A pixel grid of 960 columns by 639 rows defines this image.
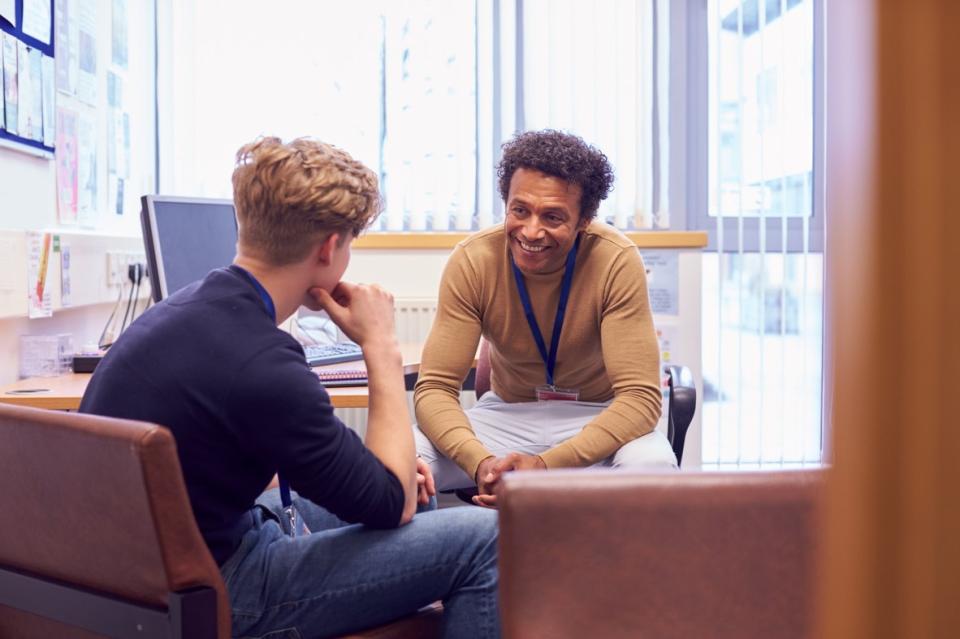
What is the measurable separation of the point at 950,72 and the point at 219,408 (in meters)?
1.13

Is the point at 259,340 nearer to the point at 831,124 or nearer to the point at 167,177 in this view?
the point at 831,124

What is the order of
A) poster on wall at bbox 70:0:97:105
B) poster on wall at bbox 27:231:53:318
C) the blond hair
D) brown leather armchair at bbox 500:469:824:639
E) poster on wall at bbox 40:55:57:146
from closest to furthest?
brown leather armchair at bbox 500:469:824:639 < the blond hair < poster on wall at bbox 27:231:53:318 < poster on wall at bbox 40:55:57:146 < poster on wall at bbox 70:0:97:105

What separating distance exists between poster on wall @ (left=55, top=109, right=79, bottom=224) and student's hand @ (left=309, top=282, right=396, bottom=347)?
53.4 inches

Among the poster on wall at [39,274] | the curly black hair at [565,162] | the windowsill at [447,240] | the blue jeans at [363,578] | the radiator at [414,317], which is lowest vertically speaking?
the blue jeans at [363,578]

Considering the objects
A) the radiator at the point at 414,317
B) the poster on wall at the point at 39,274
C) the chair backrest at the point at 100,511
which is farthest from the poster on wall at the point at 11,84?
the radiator at the point at 414,317

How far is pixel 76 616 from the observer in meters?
1.12

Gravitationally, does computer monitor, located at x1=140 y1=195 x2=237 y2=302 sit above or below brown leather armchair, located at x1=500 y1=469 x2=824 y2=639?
above

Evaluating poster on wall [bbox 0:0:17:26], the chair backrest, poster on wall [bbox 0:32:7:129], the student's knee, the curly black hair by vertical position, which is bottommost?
the student's knee

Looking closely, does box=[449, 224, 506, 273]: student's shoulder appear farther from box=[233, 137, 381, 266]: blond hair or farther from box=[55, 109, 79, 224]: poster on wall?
box=[55, 109, 79, 224]: poster on wall

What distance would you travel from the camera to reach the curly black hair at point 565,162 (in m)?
2.11

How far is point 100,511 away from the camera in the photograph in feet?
3.42

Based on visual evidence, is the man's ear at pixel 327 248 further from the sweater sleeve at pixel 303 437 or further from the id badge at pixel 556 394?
the id badge at pixel 556 394

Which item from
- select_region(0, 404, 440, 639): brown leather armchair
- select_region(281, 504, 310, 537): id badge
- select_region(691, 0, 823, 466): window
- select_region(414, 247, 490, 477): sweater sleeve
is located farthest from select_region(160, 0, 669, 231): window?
select_region(0, 404, 440, 639): brown leather armchair

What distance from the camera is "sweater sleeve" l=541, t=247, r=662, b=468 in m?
1.98
